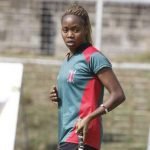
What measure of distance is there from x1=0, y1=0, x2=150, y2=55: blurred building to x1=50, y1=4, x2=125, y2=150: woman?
4.42 metres

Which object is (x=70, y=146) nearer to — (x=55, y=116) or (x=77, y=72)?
(x=77, y=72)

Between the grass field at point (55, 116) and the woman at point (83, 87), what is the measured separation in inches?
136

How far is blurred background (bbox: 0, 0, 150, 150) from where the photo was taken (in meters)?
8.59

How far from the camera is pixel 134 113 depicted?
29.1 ft

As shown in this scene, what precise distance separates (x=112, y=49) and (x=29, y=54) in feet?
3.47

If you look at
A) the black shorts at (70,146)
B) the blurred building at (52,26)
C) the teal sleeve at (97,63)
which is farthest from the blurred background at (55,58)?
the teal sleeve at (97,63)

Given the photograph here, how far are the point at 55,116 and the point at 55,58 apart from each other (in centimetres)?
80

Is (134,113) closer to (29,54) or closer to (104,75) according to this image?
(29,54)

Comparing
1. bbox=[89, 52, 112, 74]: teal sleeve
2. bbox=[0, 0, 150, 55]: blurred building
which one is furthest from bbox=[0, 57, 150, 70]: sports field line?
bbox=[89, 52, 112, 74]: teal sleeve

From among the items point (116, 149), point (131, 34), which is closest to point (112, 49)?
point (131, 34)

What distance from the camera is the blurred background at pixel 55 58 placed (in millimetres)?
8586

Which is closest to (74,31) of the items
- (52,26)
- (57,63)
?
(57,63)

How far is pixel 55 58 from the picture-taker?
9.20 metres

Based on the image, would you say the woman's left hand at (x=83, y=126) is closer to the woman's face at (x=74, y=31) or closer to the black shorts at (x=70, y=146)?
the black shorts at (x=70, y=146)
